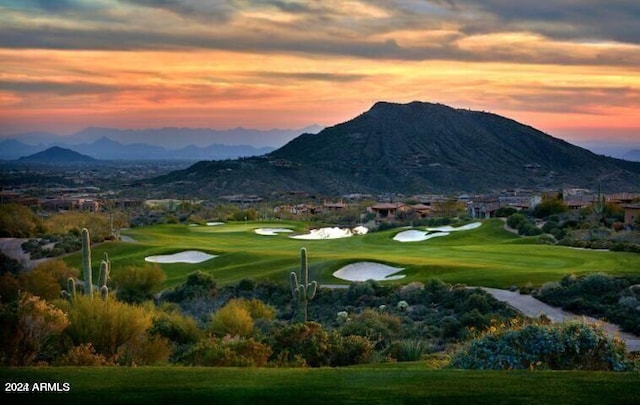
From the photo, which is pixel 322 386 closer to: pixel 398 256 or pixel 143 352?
pixel 143 352

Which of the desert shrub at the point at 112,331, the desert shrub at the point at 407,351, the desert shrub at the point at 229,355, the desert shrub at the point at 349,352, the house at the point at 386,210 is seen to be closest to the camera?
the desert shrub at the point at 229,355

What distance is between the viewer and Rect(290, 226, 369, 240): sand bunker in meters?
67.0

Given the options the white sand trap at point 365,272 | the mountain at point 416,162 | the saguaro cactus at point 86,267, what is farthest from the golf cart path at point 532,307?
the mountain at point 416,162

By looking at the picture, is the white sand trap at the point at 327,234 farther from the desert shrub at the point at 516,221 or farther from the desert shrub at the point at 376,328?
the desert shrub at the point at 376,328

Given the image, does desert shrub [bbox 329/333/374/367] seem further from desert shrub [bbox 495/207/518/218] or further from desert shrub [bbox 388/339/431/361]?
desert shrub [bbox 495/207/518/218]

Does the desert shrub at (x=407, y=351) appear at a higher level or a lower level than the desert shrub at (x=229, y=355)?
lower

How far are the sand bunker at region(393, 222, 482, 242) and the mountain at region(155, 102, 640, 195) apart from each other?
242 ft

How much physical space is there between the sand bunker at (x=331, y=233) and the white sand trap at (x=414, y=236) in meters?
6.65

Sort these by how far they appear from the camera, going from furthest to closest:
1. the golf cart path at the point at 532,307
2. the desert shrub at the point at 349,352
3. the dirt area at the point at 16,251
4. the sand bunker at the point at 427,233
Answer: the sand bunker at the point at 427,233 → the dirt area at the point at 16,251 → the golf cart path at the point at 532,307 → the desert shrub at the point at 349,352

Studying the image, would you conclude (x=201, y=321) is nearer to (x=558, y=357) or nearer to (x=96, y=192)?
(x=558, y=357)

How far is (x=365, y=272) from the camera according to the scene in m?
40.4

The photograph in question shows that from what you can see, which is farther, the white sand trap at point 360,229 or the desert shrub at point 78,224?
the white sand trap at point 360,229

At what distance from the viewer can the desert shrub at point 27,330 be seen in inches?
583

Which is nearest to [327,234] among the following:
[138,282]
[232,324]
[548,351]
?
[138,282]
